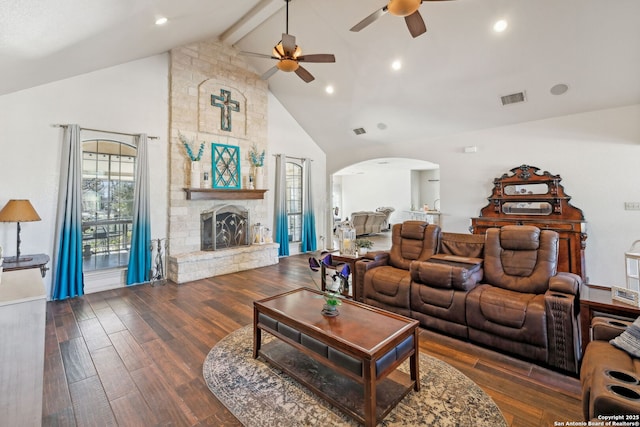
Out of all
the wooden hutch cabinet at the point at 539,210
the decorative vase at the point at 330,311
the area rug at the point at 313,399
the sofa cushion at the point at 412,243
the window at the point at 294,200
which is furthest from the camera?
the window at the point at 294,200

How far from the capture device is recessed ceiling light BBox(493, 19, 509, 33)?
12.5 feet

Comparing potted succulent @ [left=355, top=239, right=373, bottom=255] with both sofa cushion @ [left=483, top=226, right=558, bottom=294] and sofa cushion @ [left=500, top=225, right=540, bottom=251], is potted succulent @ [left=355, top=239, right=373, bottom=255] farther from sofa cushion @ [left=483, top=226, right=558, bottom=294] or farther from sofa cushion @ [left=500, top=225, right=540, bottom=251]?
sofa cushion @ [left=500, top=225, right=540, bottom=251]

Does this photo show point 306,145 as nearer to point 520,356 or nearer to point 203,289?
point 203,289

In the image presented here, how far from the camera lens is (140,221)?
4957mm

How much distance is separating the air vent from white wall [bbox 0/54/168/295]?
20.2 feet

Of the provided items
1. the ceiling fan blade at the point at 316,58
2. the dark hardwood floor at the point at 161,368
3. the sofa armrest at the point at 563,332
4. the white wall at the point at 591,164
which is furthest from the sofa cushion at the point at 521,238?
the ceiling fan blade at the point at 316,58

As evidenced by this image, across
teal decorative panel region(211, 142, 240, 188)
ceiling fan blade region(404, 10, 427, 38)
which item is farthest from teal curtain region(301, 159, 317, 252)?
ceiling fan blade region(404, 10, 427, 38)

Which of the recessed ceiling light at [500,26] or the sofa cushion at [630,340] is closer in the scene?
the sofa cushion at [630,340]

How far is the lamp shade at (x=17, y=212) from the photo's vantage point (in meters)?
3.50

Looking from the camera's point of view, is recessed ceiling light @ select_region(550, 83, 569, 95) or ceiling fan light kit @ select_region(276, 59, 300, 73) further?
recessed ceiling light @ select_region(550, 83, 569, 95)

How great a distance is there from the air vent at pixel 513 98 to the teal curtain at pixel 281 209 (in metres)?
4.67

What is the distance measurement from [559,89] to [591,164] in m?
1.33

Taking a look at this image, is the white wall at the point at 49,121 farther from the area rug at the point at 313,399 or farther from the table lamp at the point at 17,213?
the area rug at the point at 313,399

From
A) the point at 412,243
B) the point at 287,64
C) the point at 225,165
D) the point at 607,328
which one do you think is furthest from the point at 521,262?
the point at 225,165
